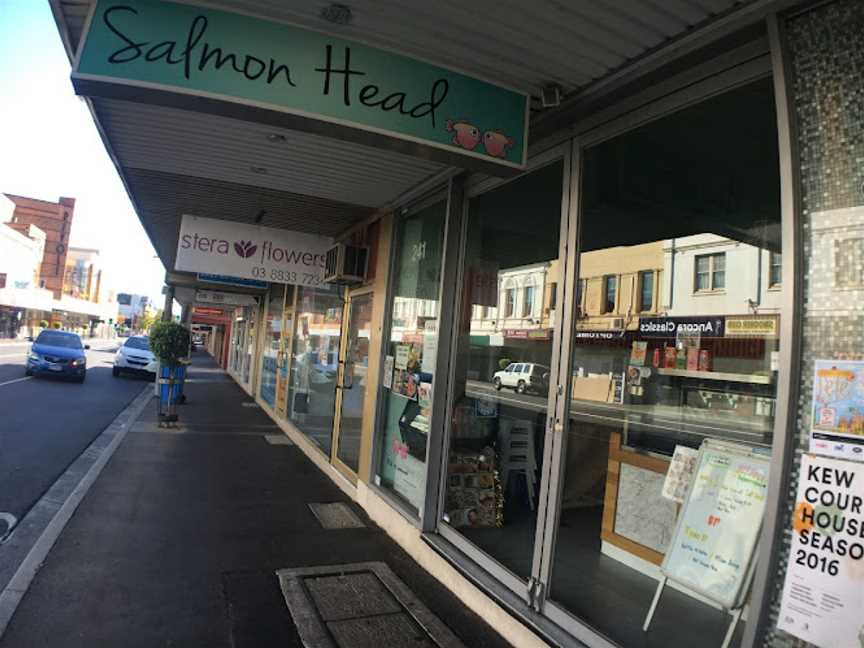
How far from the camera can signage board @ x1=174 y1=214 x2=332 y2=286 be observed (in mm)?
7477

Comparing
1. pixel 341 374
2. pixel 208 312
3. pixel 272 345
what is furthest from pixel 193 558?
pixel 208 312

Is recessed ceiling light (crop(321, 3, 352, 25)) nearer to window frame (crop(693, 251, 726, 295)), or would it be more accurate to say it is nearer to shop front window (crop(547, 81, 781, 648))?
shop front window (crop(547, 81, 781, 648))

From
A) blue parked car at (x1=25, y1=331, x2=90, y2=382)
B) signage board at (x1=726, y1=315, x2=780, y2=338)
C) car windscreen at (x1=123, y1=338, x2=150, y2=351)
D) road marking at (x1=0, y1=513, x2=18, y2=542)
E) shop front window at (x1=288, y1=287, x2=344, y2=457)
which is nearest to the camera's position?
signage board at (x1=726, y1=315, x2=780, y2=338)

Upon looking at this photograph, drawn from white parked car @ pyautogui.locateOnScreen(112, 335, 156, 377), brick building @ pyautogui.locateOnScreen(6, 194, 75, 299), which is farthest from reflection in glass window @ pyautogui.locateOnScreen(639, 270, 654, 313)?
brick building @ pyautogui.locateOnScreen(6, 194, 75, 299)

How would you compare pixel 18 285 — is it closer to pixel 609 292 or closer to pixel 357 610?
Result: pixel 357 610

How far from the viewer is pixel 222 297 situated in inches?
715

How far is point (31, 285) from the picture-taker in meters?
58.7

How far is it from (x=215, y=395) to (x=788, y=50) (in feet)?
54.7

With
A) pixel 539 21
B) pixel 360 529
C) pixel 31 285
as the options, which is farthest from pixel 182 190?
pixel 31 285

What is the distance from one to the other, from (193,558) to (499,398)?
104 inches

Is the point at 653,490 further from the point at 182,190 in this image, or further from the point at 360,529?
the point at 182,190

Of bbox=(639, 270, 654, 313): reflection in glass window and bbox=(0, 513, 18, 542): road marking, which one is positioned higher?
bbox=(639, 270, 654, 313): reflection in glass window

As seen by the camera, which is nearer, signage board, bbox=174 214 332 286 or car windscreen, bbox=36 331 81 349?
signage board, bbox=174 214 332 286

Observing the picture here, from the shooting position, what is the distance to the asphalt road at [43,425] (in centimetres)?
632
